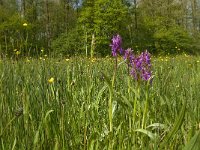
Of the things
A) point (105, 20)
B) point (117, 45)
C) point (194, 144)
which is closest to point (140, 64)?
point (117, 45)

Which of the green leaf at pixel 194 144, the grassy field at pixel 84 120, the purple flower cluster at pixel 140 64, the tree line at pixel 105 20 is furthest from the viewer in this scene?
the tree line at pixel 105 20

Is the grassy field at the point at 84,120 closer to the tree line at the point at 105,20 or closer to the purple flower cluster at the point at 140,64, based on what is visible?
the purple flower cluster at the point at 140,64

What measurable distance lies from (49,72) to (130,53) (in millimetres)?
857

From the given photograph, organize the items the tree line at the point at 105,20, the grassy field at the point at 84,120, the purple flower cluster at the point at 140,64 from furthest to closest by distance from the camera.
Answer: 1. the tree line at the point at 105,20
2. the purple flower cluster at the point at 140,64
3. the grassy field at the point at 84,120

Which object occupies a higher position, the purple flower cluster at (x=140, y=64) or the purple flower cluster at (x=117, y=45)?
the purple flower cluster at (x=117, y=45)

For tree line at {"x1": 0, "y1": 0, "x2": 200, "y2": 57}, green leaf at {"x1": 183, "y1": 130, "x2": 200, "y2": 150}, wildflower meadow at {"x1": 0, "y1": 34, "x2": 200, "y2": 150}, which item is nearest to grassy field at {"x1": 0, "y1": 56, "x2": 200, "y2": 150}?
wildflower meadow at {"x1": 0, "y1": 34, "x2": 200, "y2": 150}

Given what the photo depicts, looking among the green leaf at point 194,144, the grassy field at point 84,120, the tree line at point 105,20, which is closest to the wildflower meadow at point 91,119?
the grassy field at point 84,120

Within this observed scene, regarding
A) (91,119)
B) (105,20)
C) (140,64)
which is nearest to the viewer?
(140,64)

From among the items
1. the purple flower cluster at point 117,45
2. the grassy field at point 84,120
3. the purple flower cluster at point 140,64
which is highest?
the purple flower cluster at point 117,45

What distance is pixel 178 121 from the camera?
822 millimetres

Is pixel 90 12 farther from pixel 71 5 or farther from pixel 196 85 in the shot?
pixel 196 85

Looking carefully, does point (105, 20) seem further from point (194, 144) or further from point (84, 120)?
point (194, 144)

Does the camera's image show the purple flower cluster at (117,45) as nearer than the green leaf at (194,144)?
No

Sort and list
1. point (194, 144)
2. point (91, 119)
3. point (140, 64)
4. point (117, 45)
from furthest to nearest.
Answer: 1. point (91, 119)
2. point (140, 64)
3. point (117, 45)
4. point (194, 144)
